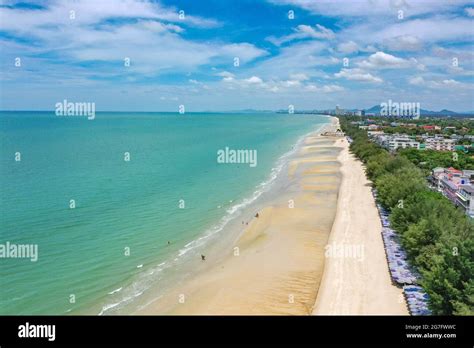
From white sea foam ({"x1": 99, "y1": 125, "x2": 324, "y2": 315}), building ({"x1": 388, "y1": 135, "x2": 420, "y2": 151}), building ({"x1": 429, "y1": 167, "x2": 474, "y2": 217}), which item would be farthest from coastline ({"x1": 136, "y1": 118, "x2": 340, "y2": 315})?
building ({"x1": 388, "y1": 135, "x2": 420, "y2": 151})

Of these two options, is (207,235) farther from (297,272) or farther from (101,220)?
(101,220)

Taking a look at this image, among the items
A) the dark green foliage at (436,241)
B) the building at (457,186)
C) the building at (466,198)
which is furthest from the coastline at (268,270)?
the building at (457,186)

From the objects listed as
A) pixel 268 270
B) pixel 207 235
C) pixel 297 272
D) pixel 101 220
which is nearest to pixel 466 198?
pixel 297 272

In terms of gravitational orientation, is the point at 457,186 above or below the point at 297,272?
above

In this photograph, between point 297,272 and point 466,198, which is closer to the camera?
point 297,272

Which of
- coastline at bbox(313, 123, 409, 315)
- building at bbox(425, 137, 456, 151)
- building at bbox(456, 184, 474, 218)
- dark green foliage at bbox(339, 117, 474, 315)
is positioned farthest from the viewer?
building at bbox(425, 137, 456, 151)

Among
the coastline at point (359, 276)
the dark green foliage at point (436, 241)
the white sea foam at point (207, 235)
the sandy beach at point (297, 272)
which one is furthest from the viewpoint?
the white sea foam at point (207, 235)

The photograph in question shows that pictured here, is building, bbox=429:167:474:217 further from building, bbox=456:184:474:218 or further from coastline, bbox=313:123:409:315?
coastline, bbox=313:123:409:315

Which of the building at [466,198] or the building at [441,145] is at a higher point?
the building at [441,145]

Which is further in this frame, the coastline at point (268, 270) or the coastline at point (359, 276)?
the coastline at point (268, 270)

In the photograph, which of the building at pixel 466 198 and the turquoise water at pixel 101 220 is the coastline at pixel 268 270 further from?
the building at pixel 466 198
